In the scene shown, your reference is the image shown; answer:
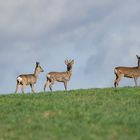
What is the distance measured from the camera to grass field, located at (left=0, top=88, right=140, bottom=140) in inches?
598

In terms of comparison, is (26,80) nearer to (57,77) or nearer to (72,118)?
(57,77)

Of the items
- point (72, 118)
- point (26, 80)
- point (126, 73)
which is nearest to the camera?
point (72, 118)

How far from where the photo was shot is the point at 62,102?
74.4ft

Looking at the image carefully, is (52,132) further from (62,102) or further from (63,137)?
(62,102)

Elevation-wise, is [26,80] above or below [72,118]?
above

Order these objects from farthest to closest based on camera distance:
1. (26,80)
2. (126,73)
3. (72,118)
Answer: (126,73)
(26,80)
(72,118)

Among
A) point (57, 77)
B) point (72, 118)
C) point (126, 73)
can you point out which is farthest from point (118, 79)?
point (72, 118)

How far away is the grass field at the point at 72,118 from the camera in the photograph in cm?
1519

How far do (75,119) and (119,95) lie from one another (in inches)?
323

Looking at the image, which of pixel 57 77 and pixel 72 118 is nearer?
pixel 72 118

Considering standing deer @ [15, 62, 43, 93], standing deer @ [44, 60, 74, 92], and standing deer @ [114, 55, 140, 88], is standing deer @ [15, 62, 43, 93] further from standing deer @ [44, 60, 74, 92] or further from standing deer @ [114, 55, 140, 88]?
standing deer @ [114, 55, 140, 88]

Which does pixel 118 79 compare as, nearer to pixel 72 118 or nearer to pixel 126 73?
pixel 126 73

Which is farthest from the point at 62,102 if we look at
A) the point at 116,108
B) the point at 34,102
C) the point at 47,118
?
the point at 47,118

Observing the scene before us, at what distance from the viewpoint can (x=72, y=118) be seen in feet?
58.4
